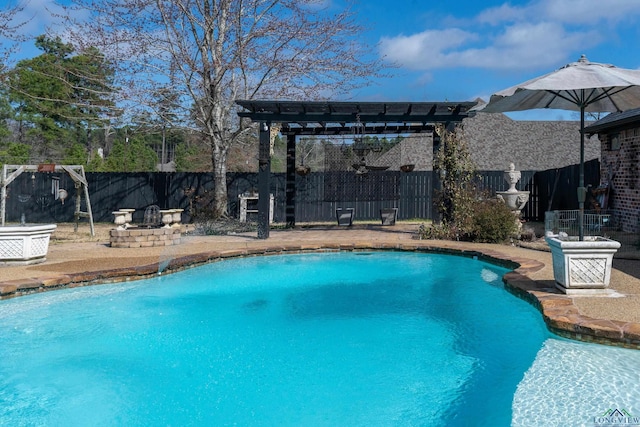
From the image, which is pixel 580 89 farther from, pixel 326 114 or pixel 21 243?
pixel 21 243

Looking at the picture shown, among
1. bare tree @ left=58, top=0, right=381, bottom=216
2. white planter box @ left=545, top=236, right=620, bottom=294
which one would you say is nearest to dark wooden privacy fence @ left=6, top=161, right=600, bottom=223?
bare tree @ left=58, top=0, right=381, bottom=216

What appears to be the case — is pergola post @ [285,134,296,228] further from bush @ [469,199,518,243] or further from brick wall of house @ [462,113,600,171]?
brick wall of house @ [462,113,600,171]

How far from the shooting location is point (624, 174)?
10617mm

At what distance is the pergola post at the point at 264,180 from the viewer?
35.0ft

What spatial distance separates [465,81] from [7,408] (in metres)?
15.1

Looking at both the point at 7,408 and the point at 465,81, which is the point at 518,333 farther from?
the point at 465,81

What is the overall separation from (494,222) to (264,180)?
511 centimetres

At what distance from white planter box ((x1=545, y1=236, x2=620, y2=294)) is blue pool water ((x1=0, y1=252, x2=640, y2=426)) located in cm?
59

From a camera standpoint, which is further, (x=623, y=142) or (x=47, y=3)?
(x=47, y=3)

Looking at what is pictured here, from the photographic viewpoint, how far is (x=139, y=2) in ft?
44.5

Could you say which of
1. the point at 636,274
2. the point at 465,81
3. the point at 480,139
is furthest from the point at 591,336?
the point at 480,139

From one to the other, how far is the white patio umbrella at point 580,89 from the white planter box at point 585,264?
283mm

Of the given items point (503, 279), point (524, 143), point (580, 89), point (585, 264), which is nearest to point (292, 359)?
point (585, 264)

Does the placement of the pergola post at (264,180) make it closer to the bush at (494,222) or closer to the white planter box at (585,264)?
the bush at (494,222)
